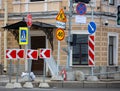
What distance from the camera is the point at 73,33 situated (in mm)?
28734

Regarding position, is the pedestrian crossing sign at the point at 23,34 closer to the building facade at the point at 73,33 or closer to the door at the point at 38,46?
the building facade at the point at 73,33

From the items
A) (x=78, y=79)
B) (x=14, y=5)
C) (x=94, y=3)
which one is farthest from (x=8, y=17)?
(x=78, y=79)

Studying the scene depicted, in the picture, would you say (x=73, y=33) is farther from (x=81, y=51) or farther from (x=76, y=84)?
(x=76, y=84)

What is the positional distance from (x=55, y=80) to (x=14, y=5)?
1008 cm

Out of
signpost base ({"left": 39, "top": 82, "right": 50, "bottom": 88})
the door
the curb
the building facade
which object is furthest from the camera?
the door

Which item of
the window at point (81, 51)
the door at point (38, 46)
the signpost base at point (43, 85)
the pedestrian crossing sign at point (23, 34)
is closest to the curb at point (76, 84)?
the signpost base at point (43, 85)

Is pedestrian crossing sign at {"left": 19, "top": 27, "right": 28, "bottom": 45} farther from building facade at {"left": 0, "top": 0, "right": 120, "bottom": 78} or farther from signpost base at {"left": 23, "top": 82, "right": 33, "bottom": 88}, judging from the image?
building facade at {"left": 0, "top": 0, "right": 120, "bottom": 78}

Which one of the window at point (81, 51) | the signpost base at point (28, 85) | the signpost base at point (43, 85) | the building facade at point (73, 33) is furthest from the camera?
the window at point (81, 51)

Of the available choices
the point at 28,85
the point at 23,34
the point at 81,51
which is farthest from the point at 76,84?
the point at 81,51

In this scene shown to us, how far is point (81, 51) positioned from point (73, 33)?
1.46 metres

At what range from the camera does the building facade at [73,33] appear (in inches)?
1141

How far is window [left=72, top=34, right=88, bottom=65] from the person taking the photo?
2914 cm

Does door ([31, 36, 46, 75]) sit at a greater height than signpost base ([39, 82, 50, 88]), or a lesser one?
greater

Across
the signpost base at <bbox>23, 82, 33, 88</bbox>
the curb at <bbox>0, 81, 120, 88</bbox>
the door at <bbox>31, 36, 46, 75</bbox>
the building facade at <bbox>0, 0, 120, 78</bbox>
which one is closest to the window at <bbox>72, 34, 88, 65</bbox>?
the building facade at <bbox>0, 0, 120, 78</bbox>
